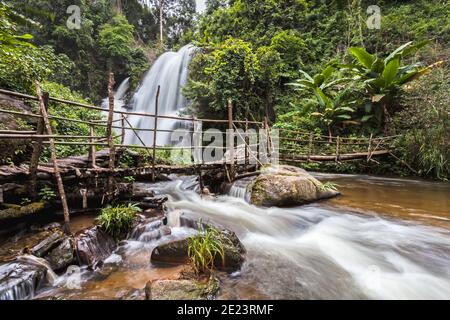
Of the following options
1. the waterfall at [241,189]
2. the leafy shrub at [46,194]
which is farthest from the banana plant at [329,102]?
the leafy shrub at [46,194]

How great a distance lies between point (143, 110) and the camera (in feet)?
50.7

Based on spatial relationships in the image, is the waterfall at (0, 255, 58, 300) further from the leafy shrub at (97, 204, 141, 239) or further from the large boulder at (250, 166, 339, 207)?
the large boulder at (250, 166, 339, 207)

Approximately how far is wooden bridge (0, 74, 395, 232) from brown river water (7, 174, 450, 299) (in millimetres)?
911

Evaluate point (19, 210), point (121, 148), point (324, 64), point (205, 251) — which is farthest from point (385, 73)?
point (19, 210)

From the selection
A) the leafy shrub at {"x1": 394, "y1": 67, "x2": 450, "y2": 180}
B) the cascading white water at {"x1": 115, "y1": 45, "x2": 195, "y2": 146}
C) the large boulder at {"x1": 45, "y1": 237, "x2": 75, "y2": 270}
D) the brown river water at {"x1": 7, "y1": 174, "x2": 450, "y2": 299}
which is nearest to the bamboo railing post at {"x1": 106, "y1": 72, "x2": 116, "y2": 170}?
the brown river water at {"x1": 7, "y1": 174, "x2": 450, "y2": 299}

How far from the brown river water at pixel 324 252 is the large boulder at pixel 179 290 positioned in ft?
0.76

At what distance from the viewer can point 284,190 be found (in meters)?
5.93

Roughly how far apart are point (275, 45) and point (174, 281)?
12.8 m

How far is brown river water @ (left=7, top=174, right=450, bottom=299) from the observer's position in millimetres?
2994

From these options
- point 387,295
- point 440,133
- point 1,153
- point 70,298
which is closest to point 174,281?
point 70,298

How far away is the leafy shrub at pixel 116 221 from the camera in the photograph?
158 inches

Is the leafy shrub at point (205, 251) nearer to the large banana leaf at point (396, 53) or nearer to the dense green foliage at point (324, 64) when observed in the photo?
the dense green foliage at point (324, 64)

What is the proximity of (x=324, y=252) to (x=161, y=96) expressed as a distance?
45.3 ft

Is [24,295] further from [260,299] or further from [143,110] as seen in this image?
[143,110]
